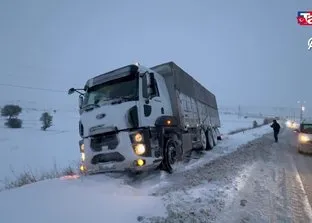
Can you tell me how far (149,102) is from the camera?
8.20 m

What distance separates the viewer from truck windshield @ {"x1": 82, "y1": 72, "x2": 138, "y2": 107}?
7927 millimetres

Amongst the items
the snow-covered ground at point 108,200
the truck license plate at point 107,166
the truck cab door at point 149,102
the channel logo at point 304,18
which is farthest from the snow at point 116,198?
the channel logo at point 304,18

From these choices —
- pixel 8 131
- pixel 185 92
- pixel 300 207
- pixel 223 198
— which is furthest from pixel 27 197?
pixel 8 131

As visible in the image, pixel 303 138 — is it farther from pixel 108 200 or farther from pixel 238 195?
pixel 108 200

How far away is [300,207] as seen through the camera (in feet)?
17.6

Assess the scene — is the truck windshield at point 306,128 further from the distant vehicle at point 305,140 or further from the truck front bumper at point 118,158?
the truck front bumper at point 118,158

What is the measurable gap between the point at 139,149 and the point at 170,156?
1822 mm

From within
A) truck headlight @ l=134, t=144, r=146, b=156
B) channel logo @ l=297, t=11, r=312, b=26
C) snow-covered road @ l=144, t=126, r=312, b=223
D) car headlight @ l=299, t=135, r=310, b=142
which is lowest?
snow-covered road @ l=144, t=126, r=312, b=223

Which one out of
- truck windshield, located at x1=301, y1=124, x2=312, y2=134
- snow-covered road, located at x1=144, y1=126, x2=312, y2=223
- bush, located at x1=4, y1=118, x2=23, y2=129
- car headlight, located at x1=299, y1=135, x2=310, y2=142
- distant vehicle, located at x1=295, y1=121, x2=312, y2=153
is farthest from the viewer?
bush, located at x1=4, y1=118, x2=23, y2=129

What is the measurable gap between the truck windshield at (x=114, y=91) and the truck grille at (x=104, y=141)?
3.38 feet

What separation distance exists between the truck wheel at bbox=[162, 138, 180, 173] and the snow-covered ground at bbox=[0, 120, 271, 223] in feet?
3.13

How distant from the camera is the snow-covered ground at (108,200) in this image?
15.7ft

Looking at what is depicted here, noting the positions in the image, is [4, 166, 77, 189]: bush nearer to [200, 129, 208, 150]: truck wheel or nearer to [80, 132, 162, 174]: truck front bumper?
[80, 132, 162, 174]: truck front bumper

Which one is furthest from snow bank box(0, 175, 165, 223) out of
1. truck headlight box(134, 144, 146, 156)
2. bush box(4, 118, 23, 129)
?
bush box(4, 118, 23, 129)
